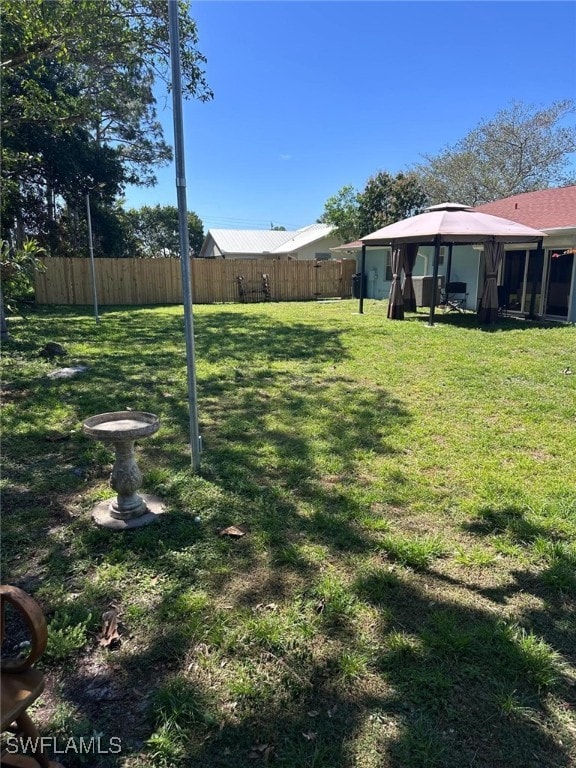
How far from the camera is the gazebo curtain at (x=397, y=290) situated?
12.5m

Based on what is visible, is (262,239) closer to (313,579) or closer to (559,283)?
(559,283)

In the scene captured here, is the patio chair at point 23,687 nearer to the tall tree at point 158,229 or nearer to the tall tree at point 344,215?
the tall tree at point 344,215

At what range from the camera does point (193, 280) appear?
61.8 feet

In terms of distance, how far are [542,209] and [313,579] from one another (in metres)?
14.9

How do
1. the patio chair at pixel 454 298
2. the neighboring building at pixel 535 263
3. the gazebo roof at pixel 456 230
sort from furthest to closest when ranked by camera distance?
the patio chair at pixel 454 298
the neighboring building at pixel 535 263
the gazebo roof at pixel 456 230

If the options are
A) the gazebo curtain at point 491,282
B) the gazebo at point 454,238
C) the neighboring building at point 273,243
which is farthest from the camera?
the neighboring building at point 273,243

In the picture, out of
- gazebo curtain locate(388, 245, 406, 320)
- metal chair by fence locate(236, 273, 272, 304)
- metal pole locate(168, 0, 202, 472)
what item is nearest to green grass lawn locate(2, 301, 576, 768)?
metal pole locate(168, 0, 202, 472)

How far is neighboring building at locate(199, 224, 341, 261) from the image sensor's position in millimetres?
29448

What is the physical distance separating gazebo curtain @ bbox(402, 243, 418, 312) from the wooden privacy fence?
7533mm

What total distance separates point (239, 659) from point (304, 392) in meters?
4.13

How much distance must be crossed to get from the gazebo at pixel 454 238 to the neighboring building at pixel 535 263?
0.79 m

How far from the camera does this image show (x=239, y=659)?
2035 millimetres

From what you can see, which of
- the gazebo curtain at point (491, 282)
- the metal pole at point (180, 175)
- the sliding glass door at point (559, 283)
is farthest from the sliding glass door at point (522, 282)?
the metal pole at point (180, 175)

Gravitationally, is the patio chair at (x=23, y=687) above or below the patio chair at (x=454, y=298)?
below
